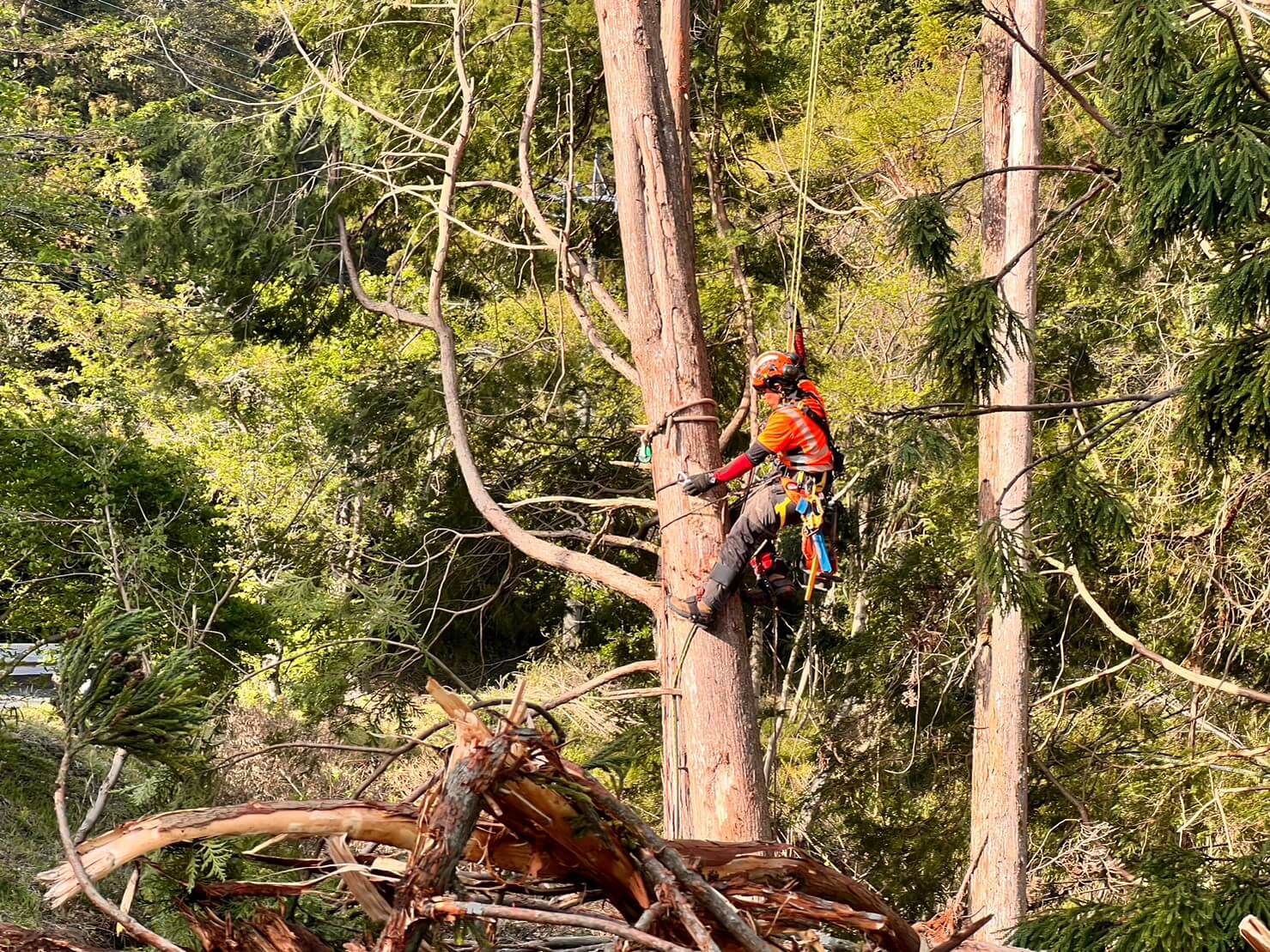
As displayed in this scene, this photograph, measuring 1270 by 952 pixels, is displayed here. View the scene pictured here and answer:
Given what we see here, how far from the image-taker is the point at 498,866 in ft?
5.40

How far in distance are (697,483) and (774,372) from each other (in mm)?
896

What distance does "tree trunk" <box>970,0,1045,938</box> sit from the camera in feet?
31.8

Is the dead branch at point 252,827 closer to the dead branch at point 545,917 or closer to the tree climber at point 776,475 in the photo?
the dead branch at point 545,917

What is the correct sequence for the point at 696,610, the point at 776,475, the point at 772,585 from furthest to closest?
1. the point at 772,585
2. the point at 776,475
3. the point at 696,610

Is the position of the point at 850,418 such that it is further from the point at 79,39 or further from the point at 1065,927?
the point at 79,39

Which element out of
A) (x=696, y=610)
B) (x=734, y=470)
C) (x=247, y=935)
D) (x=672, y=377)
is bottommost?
(x=247, y=935)

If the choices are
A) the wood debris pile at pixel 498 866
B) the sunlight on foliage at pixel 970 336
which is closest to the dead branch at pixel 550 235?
the sunlight on foliage at pixel 970 336

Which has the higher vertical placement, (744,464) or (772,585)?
(744,464)

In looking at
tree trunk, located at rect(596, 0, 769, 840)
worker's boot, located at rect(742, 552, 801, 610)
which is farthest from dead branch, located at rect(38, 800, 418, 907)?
worker's boot, located at rect(742, 552, 801, 610)

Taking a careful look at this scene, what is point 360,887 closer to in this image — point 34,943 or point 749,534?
point 34,943

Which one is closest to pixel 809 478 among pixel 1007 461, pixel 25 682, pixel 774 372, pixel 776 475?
pixel 776 475

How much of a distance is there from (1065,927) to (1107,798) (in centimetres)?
857

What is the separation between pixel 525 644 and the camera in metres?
14.7

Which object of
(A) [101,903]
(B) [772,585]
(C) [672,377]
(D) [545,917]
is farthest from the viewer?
(B) [772,585]
